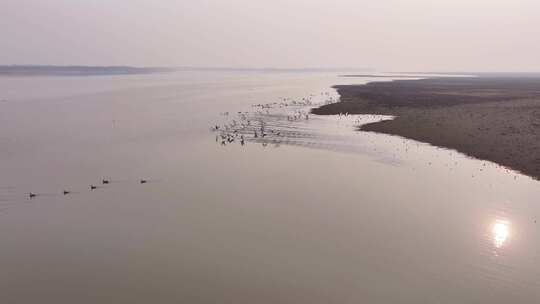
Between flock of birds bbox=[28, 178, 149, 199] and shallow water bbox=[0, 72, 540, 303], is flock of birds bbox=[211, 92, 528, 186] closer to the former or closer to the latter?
shallow water bbox=[0, 72, 540, 303]

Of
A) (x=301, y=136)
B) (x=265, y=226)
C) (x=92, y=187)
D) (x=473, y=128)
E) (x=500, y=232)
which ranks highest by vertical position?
(x=473, y=128)

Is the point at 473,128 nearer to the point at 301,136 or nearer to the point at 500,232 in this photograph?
the point at 301,136

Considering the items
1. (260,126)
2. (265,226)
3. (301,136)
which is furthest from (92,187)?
(260,126)

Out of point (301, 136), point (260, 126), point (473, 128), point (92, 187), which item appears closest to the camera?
point (92, 187)

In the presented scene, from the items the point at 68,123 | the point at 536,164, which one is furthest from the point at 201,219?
the point at 68,123

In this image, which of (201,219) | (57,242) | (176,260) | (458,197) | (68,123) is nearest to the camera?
(176,260)

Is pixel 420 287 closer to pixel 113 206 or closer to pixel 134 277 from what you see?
pixel 134 277

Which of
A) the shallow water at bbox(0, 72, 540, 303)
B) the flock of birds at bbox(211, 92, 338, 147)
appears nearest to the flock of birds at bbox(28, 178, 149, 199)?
the shallow water at bbox(0, 72, 540, 303)
